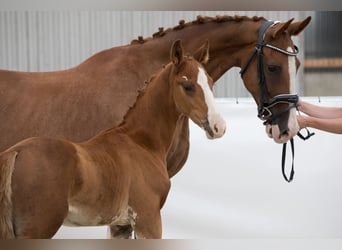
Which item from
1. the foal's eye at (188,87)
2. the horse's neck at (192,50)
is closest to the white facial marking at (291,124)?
the horse's neck at (192,50)

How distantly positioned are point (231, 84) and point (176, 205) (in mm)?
683

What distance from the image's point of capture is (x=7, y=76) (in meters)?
2.07

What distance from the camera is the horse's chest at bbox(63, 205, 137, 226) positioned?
1.34m

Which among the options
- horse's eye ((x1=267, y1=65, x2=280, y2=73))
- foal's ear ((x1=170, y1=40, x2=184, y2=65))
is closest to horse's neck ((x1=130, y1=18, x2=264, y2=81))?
horse's eye ((x1=267, y1=65, x2=280, y2=73))

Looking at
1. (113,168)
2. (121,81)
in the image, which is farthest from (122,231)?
(121,81)

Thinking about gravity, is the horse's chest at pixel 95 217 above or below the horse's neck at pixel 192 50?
below

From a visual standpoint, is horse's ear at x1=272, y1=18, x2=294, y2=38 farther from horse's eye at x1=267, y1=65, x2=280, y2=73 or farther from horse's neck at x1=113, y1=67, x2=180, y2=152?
horse's neck at x1=113, y1=67, x2=180, y2=152

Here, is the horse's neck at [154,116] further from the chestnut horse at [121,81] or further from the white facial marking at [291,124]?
the white facial marking at [291,124]

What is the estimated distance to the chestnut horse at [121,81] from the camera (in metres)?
1.88

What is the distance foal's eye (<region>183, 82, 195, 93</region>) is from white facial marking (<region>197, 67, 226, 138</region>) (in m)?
0.03

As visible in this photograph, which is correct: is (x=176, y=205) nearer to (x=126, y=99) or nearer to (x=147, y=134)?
(x=126, y=99)

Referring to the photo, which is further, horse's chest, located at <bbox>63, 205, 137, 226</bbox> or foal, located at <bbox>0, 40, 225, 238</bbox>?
horse's chest, located at <bbox>63, 205, 137, 226</bbox>

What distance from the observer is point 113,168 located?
4.70 feet

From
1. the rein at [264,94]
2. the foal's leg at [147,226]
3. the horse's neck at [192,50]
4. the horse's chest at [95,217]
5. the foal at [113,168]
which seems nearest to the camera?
the foal at [113,168]
